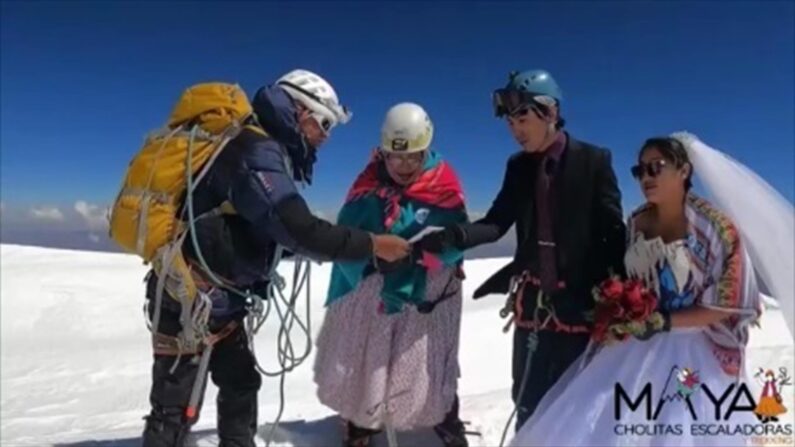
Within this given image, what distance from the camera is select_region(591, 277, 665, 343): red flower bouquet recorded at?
3445 millimetres

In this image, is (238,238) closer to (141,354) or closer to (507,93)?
(507,93)

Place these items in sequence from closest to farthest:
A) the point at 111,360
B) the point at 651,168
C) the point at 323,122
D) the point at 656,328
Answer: the point at 656,328 → the point at 651,168 → the point at 323,122 → the point at 111,360

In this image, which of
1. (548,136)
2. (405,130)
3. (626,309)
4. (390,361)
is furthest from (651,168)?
(390,361)

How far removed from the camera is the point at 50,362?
863 cm

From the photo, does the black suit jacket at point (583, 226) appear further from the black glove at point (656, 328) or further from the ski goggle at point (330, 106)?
the ski goggle at point (330, 106)

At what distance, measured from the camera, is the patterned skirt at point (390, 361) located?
4172 millimetres

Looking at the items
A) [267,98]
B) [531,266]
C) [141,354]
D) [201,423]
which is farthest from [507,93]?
[141,354]

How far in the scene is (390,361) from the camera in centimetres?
423

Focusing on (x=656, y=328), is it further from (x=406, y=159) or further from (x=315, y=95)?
(x=315, y=95)

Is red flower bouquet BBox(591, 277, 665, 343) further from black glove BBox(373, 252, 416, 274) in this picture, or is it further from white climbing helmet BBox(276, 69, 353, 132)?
white climbing helmet BBox(276, 69, 353, 132)

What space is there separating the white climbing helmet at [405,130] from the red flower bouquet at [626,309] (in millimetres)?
1352

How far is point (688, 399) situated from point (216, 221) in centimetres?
248

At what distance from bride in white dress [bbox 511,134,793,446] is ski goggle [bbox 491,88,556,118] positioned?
0.57 m

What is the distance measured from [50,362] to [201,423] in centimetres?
439
